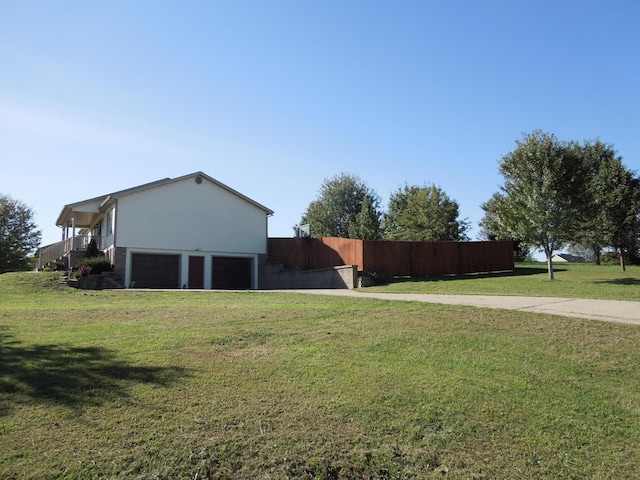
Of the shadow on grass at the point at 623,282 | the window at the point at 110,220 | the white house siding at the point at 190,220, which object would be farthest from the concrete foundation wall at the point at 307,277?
the shadow on grass at the point at 623,282

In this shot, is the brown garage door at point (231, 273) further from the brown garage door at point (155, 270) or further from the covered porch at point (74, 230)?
the covered porch at point (74, 230)

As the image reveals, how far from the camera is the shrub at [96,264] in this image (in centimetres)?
2106

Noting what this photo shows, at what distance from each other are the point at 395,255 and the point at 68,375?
1835 centimetres

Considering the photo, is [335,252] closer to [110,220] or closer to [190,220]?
[190,220]

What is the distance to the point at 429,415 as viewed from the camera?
4.06 meters

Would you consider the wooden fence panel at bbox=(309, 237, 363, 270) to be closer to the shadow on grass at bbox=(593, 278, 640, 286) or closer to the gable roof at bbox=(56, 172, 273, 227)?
the gable roof at bbox=(56, 172, 273, 227)

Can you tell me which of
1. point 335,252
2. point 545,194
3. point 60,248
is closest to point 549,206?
point 545,194

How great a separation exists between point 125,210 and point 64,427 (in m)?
21.5

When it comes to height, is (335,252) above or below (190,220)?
below

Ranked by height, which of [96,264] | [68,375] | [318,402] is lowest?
[318,402]

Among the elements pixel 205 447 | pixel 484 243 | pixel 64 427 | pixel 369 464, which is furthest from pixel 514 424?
pixel 484 243

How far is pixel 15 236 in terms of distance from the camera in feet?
153

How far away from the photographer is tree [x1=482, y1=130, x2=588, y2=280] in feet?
58.7

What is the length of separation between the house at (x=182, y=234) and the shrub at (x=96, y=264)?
0.67m
